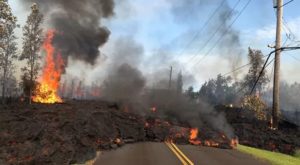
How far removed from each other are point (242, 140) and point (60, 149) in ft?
70.5

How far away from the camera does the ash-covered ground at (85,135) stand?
1562 cm

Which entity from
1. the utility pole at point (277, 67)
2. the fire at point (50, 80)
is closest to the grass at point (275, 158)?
the utility pole at point (277, 67)

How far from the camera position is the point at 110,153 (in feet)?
65.3

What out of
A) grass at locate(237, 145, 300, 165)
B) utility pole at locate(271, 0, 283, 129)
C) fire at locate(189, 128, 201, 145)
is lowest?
grass at locate(237, 145, 300, 165)

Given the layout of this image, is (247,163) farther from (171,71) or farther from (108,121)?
(171,71)

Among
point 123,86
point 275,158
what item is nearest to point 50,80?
point 123,86

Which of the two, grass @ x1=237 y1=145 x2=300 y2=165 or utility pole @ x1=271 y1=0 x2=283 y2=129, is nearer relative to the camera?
grass @ x1=237 y1=145 x2=300 y2=165

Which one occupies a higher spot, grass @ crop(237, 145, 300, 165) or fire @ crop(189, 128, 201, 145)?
fire @ crop(189, 128, 201, 145)

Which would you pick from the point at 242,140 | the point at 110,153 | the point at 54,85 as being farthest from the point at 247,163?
the point at 54,85

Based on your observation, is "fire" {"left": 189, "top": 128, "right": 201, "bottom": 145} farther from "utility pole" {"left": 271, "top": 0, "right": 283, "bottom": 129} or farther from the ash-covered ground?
"utility pole" {"left": 271, "top": 0, "right": 283, "bottom": 129}

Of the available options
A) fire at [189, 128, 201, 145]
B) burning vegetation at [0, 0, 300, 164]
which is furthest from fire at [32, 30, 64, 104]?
fire at [189, 128, 201, 145]

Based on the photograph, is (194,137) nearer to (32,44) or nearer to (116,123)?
(116,123)

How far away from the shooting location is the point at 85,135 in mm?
21766

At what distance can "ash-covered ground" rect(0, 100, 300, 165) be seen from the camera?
15625mm
